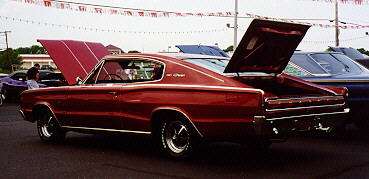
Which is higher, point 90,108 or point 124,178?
point 90,108

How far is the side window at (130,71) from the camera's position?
20.7 feet

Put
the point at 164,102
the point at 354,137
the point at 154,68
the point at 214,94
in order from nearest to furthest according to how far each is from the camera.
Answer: the point at 214,94 → the point at 164,102 → the point at 154,68 → the point at 354,137

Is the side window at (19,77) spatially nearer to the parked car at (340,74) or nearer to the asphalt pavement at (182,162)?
the asphalt pavement at (182,162)

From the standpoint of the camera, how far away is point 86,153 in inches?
266

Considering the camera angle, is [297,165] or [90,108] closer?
[297,165]

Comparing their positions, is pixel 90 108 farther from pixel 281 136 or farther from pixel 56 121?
pixel 281 136

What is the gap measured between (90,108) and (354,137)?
14.8 feet

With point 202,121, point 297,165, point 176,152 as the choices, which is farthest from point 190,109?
point 297,165

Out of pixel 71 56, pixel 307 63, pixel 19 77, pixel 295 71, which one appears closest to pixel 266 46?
Result: pixel 295 71

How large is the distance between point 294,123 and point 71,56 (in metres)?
5.89

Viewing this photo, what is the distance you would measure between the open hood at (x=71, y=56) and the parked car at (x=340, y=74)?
430 cm

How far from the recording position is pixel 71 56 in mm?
9922

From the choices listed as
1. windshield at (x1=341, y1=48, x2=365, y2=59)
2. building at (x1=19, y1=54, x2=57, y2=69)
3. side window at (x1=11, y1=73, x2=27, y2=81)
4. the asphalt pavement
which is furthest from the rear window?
building at (x1=19, y1=54, x2=57, y2=69)

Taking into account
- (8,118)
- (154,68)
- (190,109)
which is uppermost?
(154,68)
